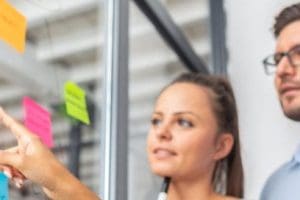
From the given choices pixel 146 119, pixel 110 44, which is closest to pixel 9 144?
pixel 110 44

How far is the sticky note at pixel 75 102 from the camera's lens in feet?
4.83

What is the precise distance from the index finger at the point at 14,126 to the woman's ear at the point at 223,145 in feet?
1.46

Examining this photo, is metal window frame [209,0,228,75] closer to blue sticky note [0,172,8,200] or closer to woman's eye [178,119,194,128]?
woman's eye [178,119,194,128]

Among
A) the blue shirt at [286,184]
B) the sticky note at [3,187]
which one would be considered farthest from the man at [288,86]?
the sticky note at [3,187]

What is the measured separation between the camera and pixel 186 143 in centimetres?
120

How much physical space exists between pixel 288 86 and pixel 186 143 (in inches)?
19.4

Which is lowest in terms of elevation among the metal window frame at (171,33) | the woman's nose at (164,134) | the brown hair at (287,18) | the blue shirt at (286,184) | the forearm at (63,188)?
the forearm at (63,188)

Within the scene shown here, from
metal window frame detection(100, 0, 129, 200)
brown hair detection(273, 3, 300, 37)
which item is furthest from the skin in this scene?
brown hair detection(273, 3, 300, 37)

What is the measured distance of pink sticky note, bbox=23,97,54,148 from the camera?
1242mm

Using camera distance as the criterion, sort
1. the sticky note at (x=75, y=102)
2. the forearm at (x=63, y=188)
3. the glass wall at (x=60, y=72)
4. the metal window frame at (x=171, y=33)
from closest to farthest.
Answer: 1. the forearm at (x=63, y=188)
2. the glass wall at (x=60, y=72)
3. the sticky note at (x=75, y=102)
4. the metal window frame at (x=171, y=33)

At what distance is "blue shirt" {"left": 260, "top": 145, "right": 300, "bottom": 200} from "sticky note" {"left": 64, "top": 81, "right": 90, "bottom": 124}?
535mm

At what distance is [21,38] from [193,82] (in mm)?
407

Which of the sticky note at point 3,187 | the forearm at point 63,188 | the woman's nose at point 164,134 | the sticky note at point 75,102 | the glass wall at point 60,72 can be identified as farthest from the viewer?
the sticky note at point 75,102

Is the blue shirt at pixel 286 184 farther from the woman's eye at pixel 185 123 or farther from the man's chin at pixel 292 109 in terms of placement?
the woman's eye at pixel 185 123
